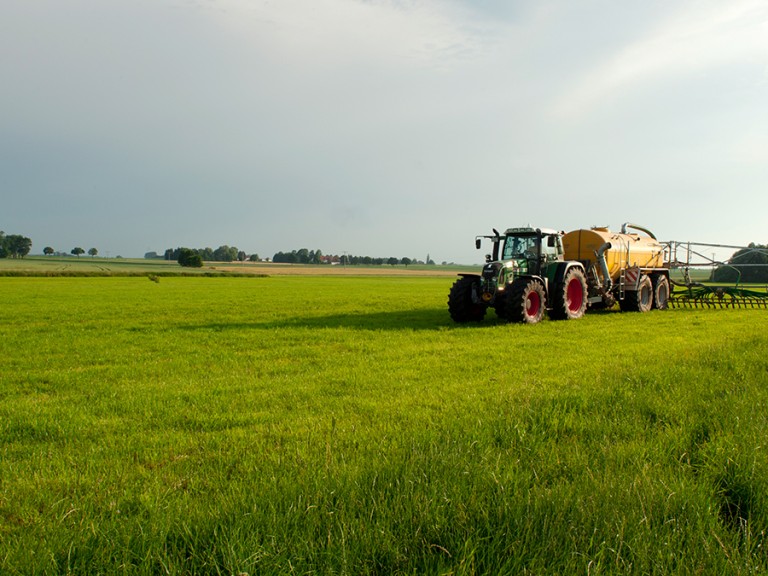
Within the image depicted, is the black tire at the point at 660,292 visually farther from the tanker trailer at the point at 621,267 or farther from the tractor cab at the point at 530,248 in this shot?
the tractor cab at the point at 530,248

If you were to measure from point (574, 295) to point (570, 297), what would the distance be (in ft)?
0.45

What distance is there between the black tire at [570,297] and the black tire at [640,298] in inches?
138

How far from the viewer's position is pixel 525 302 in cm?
1447

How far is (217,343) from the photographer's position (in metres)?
12.0

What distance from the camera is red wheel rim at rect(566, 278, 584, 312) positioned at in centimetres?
1692

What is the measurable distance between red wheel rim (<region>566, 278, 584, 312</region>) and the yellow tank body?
1.68 metres

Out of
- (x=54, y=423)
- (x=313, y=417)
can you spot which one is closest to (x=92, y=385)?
(x=54, y=423)

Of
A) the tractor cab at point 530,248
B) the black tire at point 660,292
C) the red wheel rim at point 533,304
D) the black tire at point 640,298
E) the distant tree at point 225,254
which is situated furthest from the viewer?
the distant tree at point 225,254

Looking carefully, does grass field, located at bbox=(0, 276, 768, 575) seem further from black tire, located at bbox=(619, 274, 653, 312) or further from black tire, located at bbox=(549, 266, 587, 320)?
black tire, located at bbox=(619, 274, 653, 312)

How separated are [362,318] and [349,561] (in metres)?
15.0

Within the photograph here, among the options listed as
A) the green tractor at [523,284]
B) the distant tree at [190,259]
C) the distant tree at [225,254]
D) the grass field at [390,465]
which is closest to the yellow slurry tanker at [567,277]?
the green tractor at [523,284]

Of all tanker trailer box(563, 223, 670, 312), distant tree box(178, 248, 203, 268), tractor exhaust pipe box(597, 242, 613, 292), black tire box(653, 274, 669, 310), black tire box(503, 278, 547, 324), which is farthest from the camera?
distant tree box(178, 248, 203, 268)

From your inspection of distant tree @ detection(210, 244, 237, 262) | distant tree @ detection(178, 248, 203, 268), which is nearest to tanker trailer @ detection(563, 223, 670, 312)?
distant tree @ detection(178, 248, 203, 268)

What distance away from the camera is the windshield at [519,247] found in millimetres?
16062
